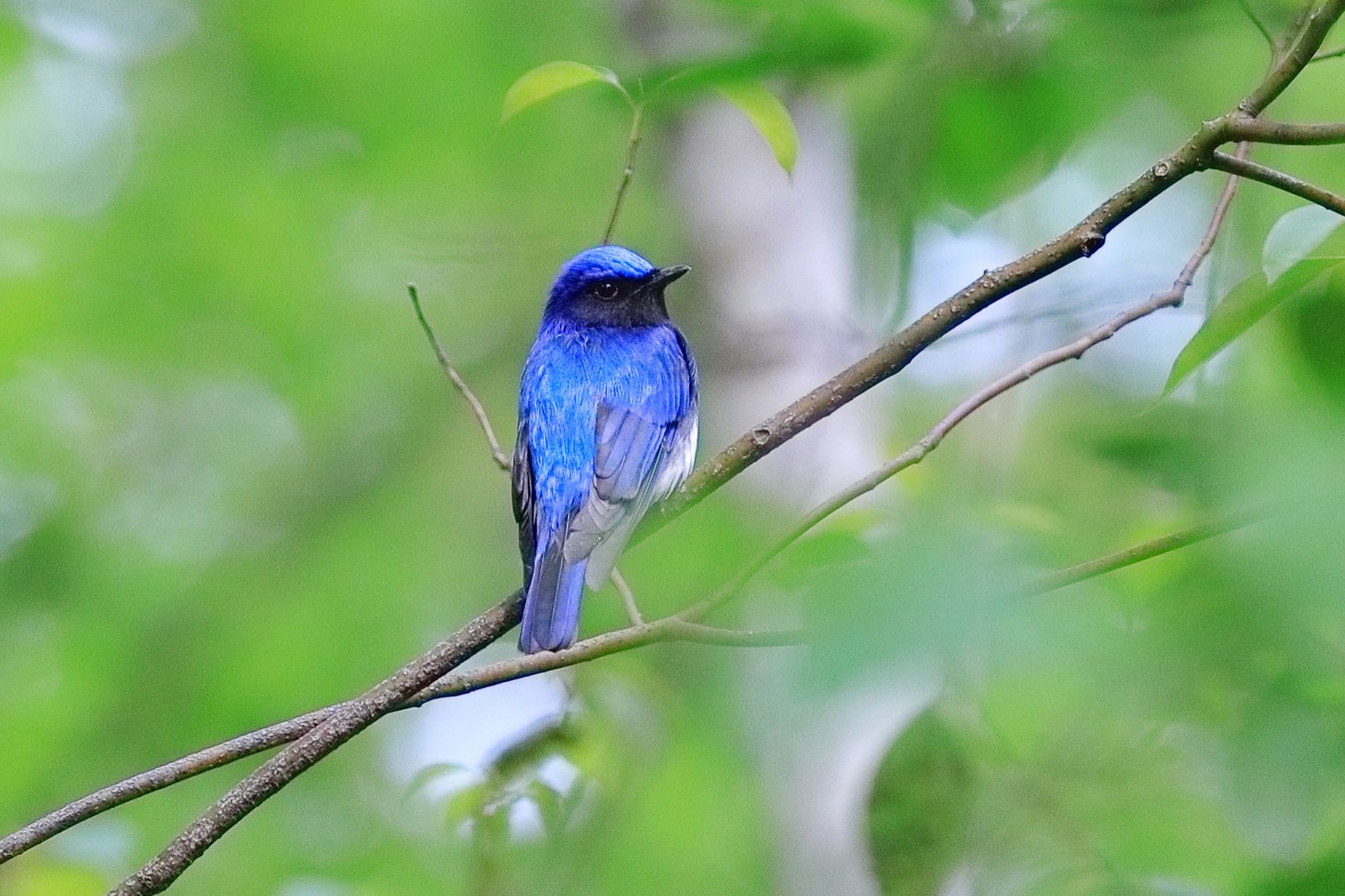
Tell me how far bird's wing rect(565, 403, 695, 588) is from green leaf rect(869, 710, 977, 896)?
858 mm

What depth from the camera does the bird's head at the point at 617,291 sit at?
4852 mm

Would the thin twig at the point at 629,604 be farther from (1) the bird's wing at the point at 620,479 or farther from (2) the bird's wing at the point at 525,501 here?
(2) the bird's wing at the point at 525,501

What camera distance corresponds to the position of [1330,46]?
5.00 m

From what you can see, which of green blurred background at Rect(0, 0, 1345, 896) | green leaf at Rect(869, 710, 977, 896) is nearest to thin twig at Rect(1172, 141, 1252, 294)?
green blurred background at Rect(0, 0, 1345, 896)

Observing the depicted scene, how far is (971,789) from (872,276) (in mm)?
1182

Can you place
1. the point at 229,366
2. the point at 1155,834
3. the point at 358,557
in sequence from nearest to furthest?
the point at 1155,834 < the point at 358,557 < the point at 229,366

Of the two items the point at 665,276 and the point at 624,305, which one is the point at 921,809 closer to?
the point at 665,276

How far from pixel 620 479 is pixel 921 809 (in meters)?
1.48

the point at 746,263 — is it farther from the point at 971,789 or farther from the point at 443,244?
the point at 971,789

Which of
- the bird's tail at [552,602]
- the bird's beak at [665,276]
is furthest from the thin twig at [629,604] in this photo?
the bird's beak at [665,276]

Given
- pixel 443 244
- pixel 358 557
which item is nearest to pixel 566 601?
pixel 443 244

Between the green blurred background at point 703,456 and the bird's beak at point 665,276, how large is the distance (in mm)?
448

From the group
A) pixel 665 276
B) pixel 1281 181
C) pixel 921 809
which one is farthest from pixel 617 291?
pixel 1281 181

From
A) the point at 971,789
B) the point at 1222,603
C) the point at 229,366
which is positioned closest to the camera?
the point at 1222,603
